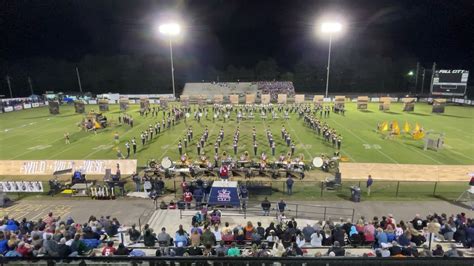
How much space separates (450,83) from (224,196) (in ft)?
177

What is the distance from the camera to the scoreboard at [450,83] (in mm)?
51031

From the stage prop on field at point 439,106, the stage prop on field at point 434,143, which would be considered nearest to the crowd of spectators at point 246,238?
the stage prop on field at point 434,143

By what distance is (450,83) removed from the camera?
170 ft

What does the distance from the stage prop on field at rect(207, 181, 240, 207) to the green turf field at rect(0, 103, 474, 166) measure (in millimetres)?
9345

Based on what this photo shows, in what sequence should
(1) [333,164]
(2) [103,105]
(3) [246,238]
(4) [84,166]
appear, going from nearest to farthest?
(3) [246,238] < (4) [84,166] < (1) [333,164] < (2) [103,105]

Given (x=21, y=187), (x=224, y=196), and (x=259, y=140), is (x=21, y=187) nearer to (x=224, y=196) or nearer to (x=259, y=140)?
(x=224, y=196)

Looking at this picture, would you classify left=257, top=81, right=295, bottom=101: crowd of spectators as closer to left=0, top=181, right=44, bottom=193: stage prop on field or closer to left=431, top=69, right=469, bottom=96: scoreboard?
left=431, top=69, right=469, bottom=96: scoreboard

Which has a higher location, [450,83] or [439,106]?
[450,83]

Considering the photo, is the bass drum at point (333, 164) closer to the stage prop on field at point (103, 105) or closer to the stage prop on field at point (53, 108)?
the stage prop on field at point (103, 105)

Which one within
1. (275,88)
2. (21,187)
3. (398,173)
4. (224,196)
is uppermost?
(275,88)

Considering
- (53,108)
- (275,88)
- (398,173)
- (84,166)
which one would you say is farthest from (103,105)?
(398,173)

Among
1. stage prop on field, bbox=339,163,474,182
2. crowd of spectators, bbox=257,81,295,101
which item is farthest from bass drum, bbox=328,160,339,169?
crowd of spectators, bbox=257,81,295,101

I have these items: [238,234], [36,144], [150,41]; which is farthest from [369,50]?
[238,234]

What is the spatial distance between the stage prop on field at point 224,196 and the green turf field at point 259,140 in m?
9.35
